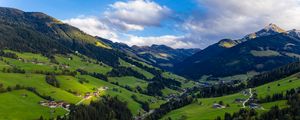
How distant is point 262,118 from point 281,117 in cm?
1011

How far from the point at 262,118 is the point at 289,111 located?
47.5ft

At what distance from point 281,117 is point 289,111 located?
9.37 metres

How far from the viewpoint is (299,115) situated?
188 metres

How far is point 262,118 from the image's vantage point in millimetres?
196250

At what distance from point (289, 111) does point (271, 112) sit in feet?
29.3

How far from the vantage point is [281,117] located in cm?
18975

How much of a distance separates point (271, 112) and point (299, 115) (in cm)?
1519

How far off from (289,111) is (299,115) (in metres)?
8.52

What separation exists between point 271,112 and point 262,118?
6.85 m

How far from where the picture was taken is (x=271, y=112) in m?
199

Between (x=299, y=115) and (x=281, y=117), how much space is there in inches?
339
